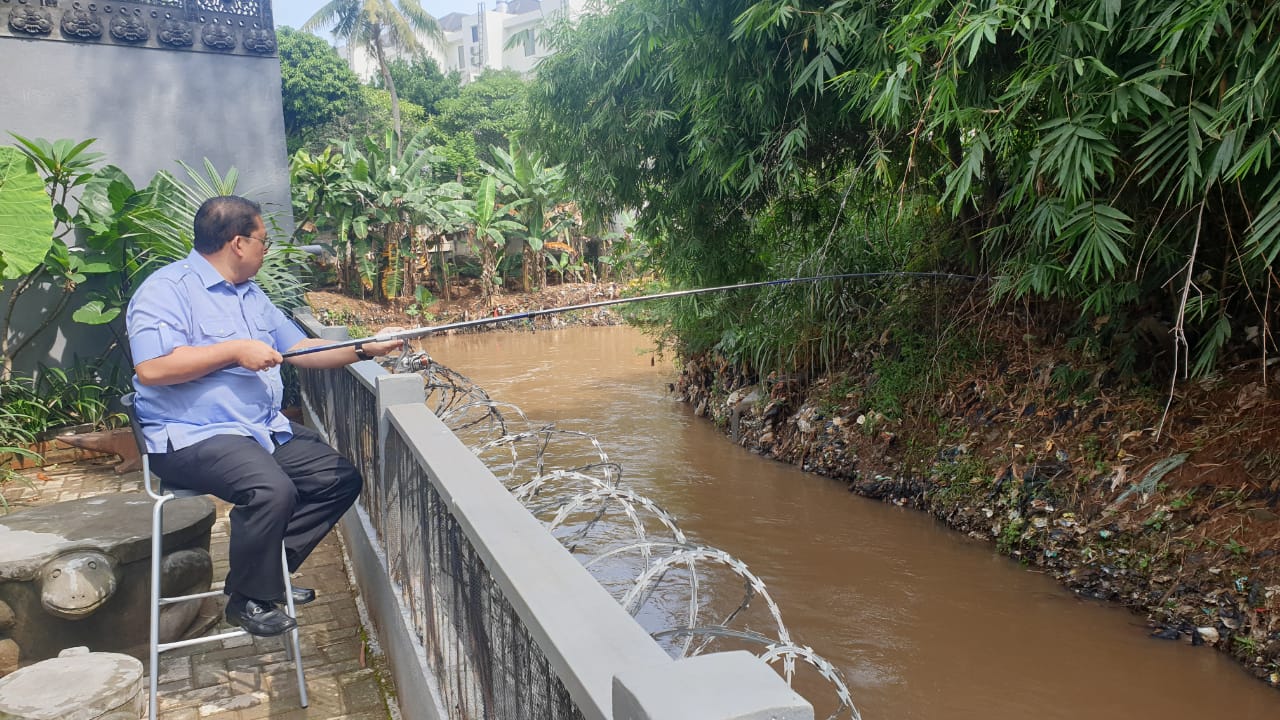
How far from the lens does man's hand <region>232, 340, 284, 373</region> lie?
3049mm

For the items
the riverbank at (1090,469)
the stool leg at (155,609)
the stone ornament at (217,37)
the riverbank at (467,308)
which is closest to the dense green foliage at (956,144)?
the riverbank at (1090,469)

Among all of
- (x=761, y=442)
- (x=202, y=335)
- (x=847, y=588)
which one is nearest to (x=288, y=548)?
(x=202, y=335)

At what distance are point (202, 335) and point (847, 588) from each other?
13.1 feet

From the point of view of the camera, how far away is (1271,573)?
173 inches

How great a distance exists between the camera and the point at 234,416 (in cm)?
321

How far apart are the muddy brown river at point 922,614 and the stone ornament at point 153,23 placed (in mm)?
4927

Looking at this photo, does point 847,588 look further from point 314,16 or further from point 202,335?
point 314,16

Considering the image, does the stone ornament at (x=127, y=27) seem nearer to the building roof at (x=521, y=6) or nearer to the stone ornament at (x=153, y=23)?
the stone ornament at (x=153, y=23)

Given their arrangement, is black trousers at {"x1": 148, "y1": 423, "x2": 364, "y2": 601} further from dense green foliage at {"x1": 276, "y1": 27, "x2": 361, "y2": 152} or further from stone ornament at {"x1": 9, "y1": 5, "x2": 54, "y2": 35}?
dense green foliage at {"x1": 276, "y1": 27, "x2": 361, "y2": 152}

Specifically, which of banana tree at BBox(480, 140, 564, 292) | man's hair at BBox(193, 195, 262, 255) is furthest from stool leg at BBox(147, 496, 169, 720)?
banana tree at BBox(480, 140, 564, 292)

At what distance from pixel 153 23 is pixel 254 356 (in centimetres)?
568

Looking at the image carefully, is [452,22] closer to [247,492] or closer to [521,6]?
[521,6]

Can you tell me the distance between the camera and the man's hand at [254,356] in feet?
10.0

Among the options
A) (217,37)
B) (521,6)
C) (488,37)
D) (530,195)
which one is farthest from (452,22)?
(217,37)
